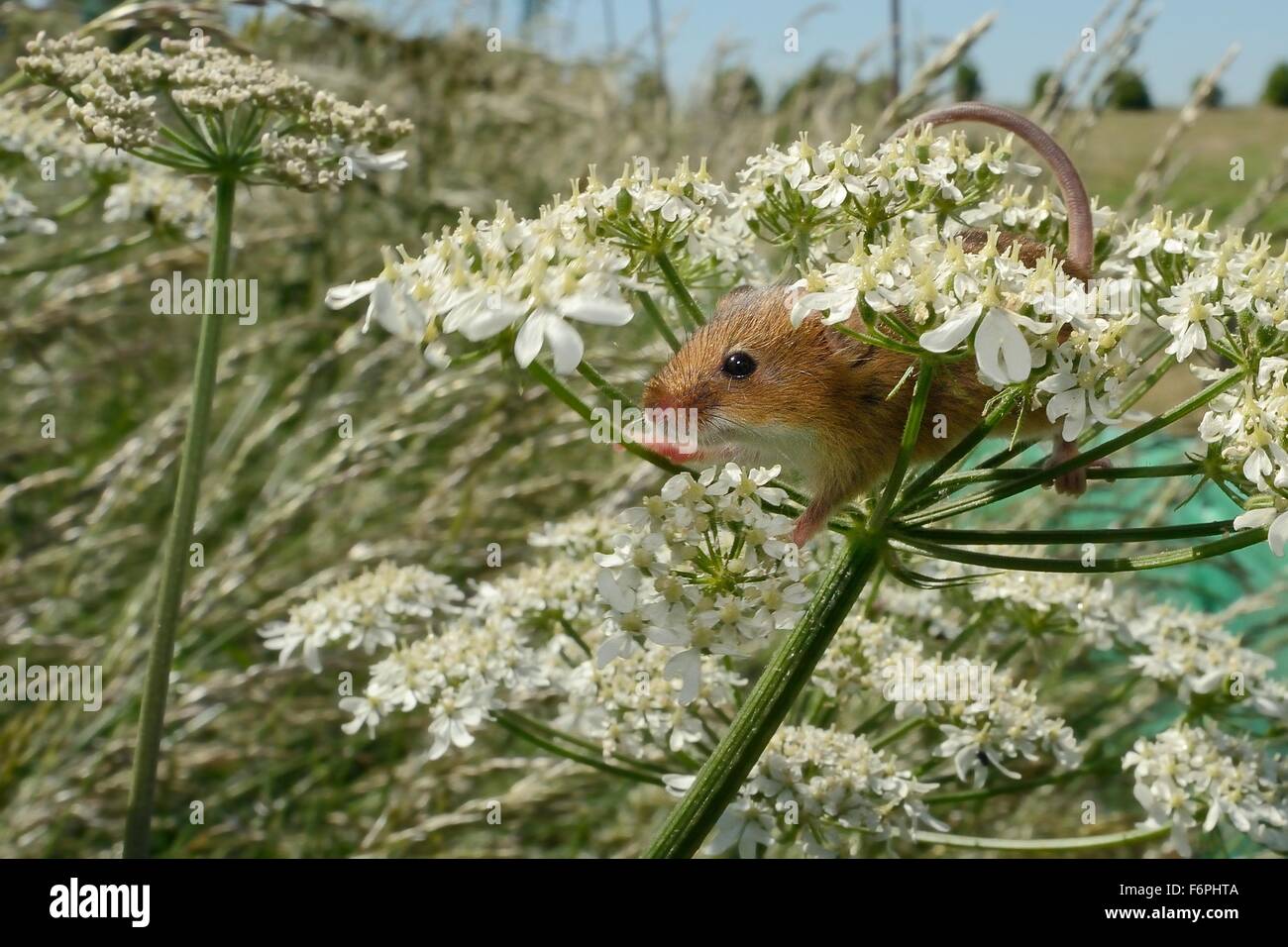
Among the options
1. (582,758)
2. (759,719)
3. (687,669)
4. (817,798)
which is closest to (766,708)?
(759,719)

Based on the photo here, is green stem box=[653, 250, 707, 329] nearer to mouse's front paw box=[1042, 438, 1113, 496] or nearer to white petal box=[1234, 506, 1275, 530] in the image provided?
mouse's front paw box=[1042, 438, 1113, 496]

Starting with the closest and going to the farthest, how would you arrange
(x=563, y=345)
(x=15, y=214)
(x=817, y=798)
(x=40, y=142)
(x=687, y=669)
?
(x=563, y=345) < (x=687, y=669) < (x=817, y=798) < (x=15, y=214) < (x=40, y=142)

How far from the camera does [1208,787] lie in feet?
8.26

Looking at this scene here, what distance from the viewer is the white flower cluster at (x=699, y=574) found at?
1873mm

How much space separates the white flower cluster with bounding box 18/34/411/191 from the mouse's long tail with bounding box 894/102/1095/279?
123 centimetres

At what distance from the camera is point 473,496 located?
4688mm

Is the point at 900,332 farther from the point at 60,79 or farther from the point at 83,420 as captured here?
the point at 83,420

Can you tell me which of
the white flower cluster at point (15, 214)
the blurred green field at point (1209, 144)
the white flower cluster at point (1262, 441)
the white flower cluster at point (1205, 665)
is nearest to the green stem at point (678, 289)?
the white flower cluster at point (1262, 441)

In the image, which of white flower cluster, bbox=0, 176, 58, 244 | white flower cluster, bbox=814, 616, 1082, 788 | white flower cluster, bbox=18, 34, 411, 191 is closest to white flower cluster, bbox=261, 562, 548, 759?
white flower cluster, bbox=814, 616, 1082, 788

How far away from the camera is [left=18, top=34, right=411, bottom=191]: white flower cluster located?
248 cm

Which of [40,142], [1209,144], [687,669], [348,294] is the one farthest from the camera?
[1209,144]

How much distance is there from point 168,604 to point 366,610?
1.59 ft

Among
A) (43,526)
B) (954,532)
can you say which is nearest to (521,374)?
(954,532)

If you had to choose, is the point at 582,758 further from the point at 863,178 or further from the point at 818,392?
the point at 863,178
